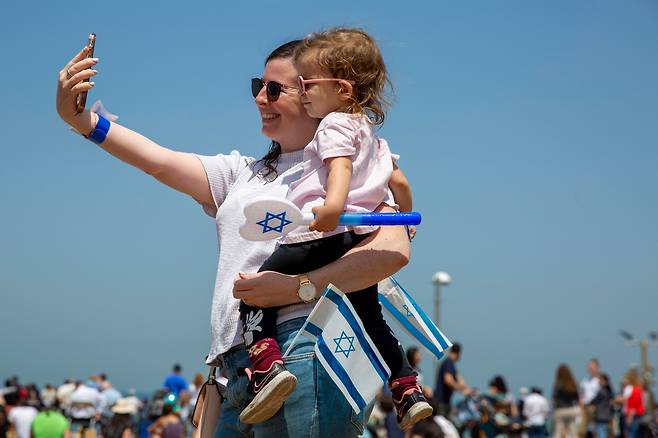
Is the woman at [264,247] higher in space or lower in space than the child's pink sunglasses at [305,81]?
lower

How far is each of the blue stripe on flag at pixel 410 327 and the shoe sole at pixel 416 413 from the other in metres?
0.30

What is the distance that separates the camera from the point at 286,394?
7.66 ft

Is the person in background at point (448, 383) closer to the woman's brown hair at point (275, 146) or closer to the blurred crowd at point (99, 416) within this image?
the blurred crowd at point (99, 416)

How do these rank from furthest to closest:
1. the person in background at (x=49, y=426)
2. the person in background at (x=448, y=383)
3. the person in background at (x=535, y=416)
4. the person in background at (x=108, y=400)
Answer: the person in background at (x=108, y=400) → the person in background at (x=535, y=416) → the person in background at (x=49, y=426) → the person in background at (x=448, y=383)

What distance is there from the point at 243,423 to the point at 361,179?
80cm

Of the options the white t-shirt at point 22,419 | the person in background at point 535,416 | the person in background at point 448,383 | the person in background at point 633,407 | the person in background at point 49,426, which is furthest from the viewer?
the person in background at point 633,407

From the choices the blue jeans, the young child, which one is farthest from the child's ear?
the blue jeans

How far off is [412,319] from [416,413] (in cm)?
38

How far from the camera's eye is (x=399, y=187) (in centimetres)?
280

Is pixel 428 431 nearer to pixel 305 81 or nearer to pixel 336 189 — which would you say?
pixel 305 81

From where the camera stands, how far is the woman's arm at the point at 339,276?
8.00ft

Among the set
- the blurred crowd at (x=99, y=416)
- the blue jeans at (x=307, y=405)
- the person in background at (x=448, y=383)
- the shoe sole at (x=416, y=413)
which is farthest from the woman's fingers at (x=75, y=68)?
the person in background at (x=448, y=383)

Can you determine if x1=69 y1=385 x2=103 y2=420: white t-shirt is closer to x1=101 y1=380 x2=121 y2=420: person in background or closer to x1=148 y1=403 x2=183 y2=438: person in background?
x1=101 y1=380 x2=121 y2=420: person in background

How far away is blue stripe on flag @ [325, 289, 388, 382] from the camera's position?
93.3 inches
